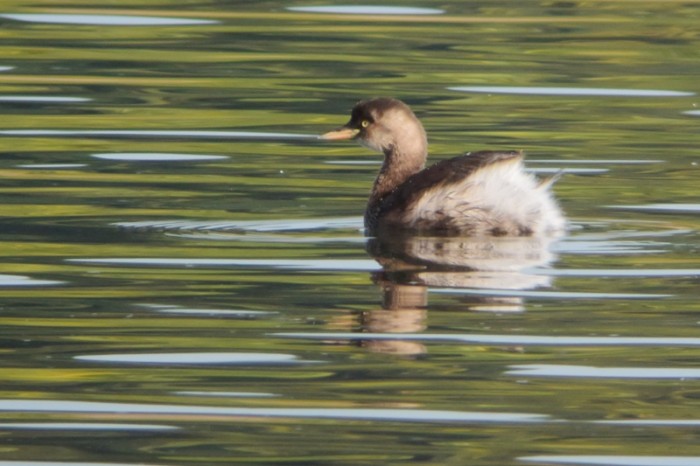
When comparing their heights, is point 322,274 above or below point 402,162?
below

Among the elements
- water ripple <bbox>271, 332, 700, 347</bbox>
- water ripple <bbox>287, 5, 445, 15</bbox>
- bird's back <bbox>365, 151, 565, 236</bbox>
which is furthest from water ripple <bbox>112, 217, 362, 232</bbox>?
water ripple <bbox>287, 5, 445, 15</bbox>

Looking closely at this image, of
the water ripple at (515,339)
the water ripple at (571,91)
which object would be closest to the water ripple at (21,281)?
the water ripple at (515,339)

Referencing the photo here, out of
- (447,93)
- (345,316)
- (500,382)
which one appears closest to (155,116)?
(447,93)

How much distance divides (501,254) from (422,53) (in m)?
8.21

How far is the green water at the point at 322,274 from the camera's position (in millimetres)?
6098

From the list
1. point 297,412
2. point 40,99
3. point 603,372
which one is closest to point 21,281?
point 297,412

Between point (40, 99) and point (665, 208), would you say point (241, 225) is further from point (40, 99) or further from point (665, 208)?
point (40, 99)

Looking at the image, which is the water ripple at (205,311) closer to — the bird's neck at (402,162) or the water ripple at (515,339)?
the water ripple at (515,339)

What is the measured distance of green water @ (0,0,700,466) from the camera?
240 inches

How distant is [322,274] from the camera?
27.8 feet

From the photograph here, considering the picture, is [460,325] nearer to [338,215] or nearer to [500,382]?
[500,382]

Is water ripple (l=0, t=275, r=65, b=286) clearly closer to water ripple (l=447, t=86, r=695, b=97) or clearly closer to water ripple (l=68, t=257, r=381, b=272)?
water ripple (l=68, t=257, r=381, b=272)

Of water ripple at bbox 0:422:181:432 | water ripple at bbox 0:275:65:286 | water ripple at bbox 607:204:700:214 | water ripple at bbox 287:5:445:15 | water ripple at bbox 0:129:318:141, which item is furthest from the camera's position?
water ripple at bbox 287:5:445:15

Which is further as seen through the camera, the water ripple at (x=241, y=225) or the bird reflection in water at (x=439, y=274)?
the water ripple at (x=241, y=225)
